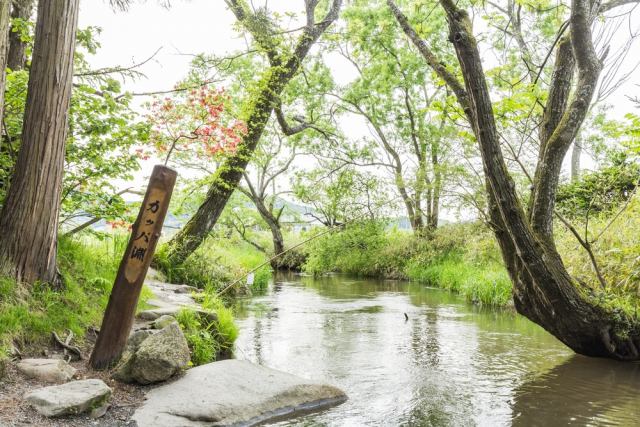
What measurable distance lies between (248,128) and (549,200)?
5923 millimetres

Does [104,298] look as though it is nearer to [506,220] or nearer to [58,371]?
[58,371]

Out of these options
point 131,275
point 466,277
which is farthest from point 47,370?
point 466,277

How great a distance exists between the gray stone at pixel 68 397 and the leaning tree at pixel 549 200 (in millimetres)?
3785

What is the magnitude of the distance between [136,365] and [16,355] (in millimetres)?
962

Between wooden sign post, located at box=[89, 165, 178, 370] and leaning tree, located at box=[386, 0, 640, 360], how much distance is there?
3.03m

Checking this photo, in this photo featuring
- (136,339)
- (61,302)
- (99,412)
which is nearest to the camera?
(99,412)

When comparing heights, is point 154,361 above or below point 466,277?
below

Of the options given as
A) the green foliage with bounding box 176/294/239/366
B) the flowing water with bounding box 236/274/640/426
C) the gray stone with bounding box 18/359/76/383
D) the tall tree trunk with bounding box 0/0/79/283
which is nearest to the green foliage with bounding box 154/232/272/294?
the flowing water with bounding box 236/274/640/426

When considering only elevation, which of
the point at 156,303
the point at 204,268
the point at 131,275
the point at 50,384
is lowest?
the point at 50,384

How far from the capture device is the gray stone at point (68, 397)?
2.98 metres

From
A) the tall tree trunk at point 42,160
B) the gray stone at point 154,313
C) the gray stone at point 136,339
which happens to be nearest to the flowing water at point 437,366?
the gray stone at point 154,313

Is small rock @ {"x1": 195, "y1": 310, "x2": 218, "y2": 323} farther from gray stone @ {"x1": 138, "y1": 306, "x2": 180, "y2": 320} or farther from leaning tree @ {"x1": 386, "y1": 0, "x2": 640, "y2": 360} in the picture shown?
leaning tree @ {"x1": 386, "y1": 0, "x2": 640, "y2": 360}

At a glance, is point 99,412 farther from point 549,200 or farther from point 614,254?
point 614,254

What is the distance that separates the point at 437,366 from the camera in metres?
5.14
